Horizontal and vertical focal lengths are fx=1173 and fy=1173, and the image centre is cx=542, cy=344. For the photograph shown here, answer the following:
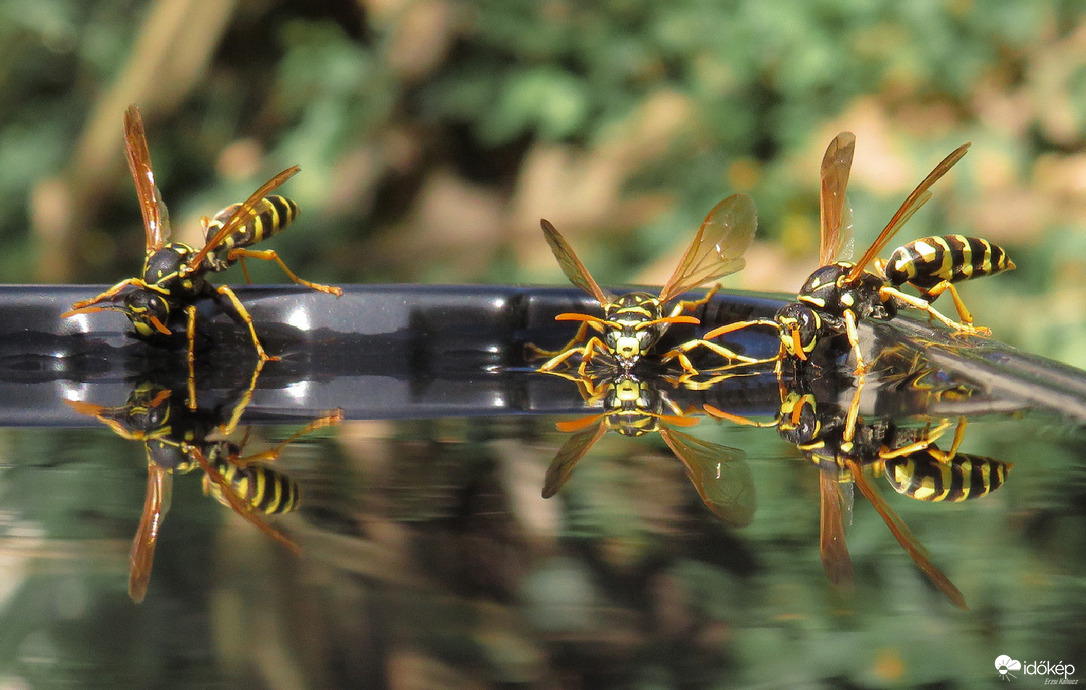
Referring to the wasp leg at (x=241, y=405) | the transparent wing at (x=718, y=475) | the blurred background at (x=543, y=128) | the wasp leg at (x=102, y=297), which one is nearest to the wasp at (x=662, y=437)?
the transparent wing at (x=718, y=475)

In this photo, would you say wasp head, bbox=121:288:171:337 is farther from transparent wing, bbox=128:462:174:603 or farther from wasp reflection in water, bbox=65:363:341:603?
transparent wing, bbox=128:462:174:603

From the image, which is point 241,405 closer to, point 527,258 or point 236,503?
point 236,503

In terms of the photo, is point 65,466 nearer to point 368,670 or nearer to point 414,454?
point 414,454

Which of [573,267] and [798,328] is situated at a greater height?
[573,267]

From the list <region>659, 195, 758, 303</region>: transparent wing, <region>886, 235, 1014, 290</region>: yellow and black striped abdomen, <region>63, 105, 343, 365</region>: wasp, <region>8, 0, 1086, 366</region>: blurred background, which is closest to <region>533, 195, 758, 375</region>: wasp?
<region>659, 195, 758, 303</region>: transparent wing

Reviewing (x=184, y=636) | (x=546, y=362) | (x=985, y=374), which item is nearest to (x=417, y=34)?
(x=546, y=362)

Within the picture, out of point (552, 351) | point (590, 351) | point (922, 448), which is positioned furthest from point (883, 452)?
point (552, 351)
